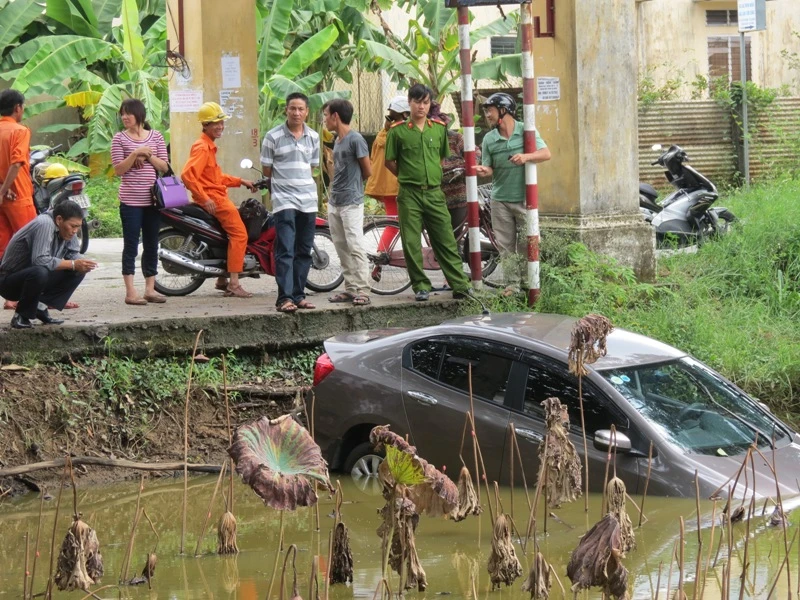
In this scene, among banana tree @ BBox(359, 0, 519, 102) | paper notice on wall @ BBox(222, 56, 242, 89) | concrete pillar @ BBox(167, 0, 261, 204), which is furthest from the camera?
banana tree @ BBox(359, 0, 519, 102)

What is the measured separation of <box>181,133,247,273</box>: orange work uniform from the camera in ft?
35.4

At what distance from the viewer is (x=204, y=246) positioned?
11.1 meters

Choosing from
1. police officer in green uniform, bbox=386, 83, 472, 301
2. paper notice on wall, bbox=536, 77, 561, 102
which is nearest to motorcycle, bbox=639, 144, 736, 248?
paper notice on wall, bbox=536, 77, 561, 102

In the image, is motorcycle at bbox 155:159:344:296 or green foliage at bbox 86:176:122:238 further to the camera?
green foliage at bbox 86:176:122:238

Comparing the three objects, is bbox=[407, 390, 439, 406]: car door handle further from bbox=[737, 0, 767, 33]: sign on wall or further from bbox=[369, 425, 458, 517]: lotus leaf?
bbox=[737, 0, 767, 33]: sign on wall

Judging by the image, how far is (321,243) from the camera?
1213 centimetres

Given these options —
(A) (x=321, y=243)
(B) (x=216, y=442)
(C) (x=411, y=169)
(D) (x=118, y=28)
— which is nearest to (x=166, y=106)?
(D) (x=118, y=28)

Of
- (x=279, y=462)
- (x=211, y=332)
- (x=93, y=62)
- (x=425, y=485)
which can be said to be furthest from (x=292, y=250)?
(x=93, y=62)

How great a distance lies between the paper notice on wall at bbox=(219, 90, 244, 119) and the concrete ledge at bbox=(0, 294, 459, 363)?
4389mm

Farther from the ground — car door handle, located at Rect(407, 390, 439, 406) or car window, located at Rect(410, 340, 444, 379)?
car window, located at Rect(410, 340, 444, 379)

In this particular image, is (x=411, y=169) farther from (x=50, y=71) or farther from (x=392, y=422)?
(x=50, y=71)

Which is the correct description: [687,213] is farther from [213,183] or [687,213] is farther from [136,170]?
[136,170]

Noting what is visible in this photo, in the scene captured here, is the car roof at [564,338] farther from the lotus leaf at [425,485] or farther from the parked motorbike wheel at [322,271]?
the parked motorbike wheel at [322,271]

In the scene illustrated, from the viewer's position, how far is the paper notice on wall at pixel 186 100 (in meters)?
14.2
